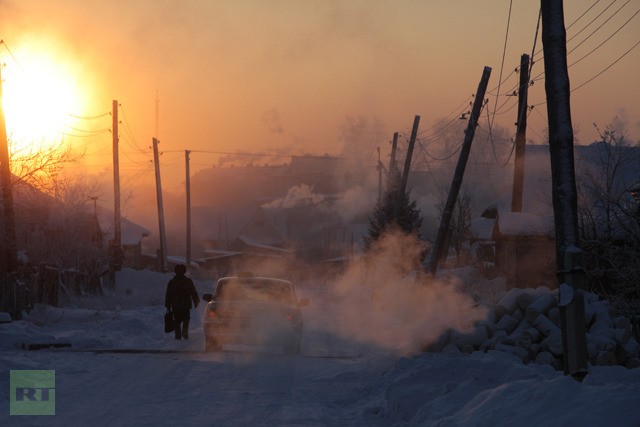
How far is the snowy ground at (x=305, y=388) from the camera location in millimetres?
8352

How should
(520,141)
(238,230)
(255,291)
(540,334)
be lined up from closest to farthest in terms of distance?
(540,334), (255,291), (520,141), (238,230)

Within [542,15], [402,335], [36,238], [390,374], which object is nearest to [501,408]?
[390,374]

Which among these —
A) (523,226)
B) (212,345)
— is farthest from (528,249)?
(212,345)

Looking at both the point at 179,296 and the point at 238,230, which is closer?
the point at 179,296

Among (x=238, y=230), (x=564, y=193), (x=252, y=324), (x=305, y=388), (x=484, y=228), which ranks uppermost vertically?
(x=238, y=230)

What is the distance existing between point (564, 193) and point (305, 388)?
4563 mm

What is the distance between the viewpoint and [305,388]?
13.1 meters

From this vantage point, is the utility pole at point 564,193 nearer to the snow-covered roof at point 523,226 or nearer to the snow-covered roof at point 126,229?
the snow-covered roof at point 523,226

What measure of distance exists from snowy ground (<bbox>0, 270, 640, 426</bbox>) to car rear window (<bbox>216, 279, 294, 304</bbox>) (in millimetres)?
1092

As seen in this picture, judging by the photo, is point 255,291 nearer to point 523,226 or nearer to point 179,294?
point 179,294

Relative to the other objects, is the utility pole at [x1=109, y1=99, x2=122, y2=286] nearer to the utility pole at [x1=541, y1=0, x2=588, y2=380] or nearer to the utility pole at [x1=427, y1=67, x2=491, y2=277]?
the utility pole at [x1=427, y1=67, x2=491, y2=277]

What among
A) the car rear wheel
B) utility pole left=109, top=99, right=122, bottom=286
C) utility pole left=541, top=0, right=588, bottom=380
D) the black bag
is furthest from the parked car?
utility pole left=109, top=99, right=122, bottom=286
